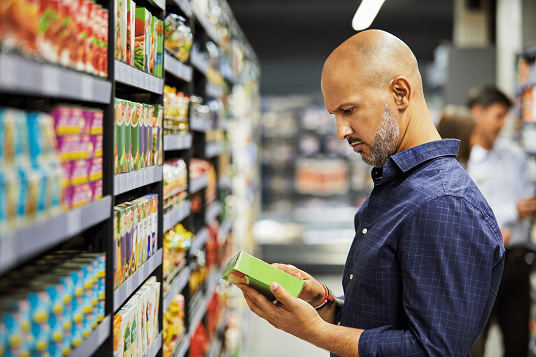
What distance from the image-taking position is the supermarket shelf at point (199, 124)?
2.44 meters

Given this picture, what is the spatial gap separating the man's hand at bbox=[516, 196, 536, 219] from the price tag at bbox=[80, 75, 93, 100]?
3.53 m

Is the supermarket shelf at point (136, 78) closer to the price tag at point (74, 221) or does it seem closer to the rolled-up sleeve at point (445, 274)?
the price tag at point (74, 221)

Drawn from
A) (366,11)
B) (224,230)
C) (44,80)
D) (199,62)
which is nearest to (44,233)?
(44,80)

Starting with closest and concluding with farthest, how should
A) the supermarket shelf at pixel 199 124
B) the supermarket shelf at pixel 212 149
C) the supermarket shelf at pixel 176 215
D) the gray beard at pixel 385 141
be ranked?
the gray beard at pixel 385 141 < the supermarket shelf at pixel 176 215 < the supermarket shelf at pixel 199 124 < the supermarket shelf at pixel 212 149

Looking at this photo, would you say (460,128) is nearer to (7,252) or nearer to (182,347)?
(182,347)

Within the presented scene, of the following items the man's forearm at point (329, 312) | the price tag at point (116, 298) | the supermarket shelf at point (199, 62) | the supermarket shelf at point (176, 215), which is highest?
the supermarket shelf at point (199, 62)

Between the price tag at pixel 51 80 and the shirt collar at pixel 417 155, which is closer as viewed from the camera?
the price tag at pixel 51 80

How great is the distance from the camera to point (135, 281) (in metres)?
1.49

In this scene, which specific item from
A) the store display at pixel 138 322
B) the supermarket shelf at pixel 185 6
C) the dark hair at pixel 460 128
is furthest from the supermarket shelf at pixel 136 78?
the dark hair at pixel 460 128

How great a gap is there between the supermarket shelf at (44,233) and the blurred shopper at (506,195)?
3329 mm

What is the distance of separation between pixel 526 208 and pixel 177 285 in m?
2.88

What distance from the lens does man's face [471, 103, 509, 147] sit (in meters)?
3.74

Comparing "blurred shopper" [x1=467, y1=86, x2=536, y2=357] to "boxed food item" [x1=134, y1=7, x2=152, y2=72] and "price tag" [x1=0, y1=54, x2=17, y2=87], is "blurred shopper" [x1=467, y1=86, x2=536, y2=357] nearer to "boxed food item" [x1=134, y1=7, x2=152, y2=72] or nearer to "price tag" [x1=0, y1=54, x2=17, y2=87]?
"boxed food item" [x1=134, y1=7, x2=152, y2=72]

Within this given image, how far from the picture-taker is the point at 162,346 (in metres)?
1.83
